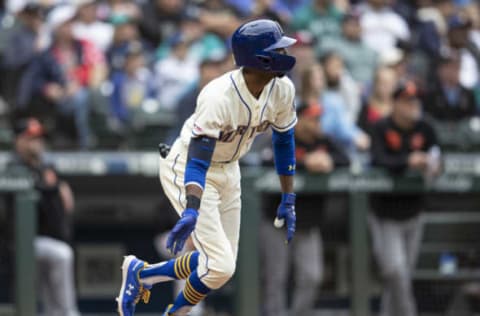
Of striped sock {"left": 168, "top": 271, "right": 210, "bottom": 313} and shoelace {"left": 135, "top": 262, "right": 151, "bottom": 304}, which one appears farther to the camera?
shoelace {"left": 135, "top": 262, "right": 151, "bottom": 304}

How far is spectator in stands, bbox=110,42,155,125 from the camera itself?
10.0m

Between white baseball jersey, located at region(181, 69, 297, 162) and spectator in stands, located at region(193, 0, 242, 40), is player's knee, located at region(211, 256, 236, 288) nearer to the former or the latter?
white baseball jersey, located at region(181, 69, 297, 162)

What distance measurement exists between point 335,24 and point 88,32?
8.30 feet

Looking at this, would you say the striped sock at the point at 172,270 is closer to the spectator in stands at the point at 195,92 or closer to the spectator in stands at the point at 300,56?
the spectator in stands at the point at 195,92

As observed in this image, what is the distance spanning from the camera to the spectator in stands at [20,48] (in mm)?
10297

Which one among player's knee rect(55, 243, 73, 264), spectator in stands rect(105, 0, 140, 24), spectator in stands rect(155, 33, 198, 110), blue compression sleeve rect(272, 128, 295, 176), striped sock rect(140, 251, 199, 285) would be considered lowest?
player's knee rect(55, 243, 73, 264)

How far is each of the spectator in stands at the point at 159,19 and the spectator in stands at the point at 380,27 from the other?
1951 millimetres

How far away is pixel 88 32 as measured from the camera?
1089 cm

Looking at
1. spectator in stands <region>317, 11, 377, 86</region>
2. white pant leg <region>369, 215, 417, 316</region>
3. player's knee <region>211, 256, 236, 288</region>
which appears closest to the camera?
player's knee <region>211, 256, 236, 288</region>

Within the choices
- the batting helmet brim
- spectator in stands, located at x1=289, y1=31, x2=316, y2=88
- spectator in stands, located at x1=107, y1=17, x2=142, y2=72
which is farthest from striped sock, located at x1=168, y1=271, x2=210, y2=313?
spectator in stands, located at x1=107, y1=17, x2=142, y2=72

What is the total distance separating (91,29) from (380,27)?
3.01 m

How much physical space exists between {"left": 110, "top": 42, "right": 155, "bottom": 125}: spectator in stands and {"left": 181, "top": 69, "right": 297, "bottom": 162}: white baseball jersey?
3672mm

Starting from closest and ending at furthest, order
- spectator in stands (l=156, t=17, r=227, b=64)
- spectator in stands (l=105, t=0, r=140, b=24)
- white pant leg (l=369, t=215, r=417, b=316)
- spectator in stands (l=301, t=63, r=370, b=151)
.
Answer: white pant leg (l=369, t=215, r=417, b=316), spectator in stands (l=301, t=63, r=370, b=151), spectator in stands (l=156, t=17, r=227, b=64), spectator in stands (l=105, t=0, r=140, b=24)

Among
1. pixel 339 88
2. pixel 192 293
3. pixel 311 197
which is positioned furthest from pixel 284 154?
pixel 339 88
